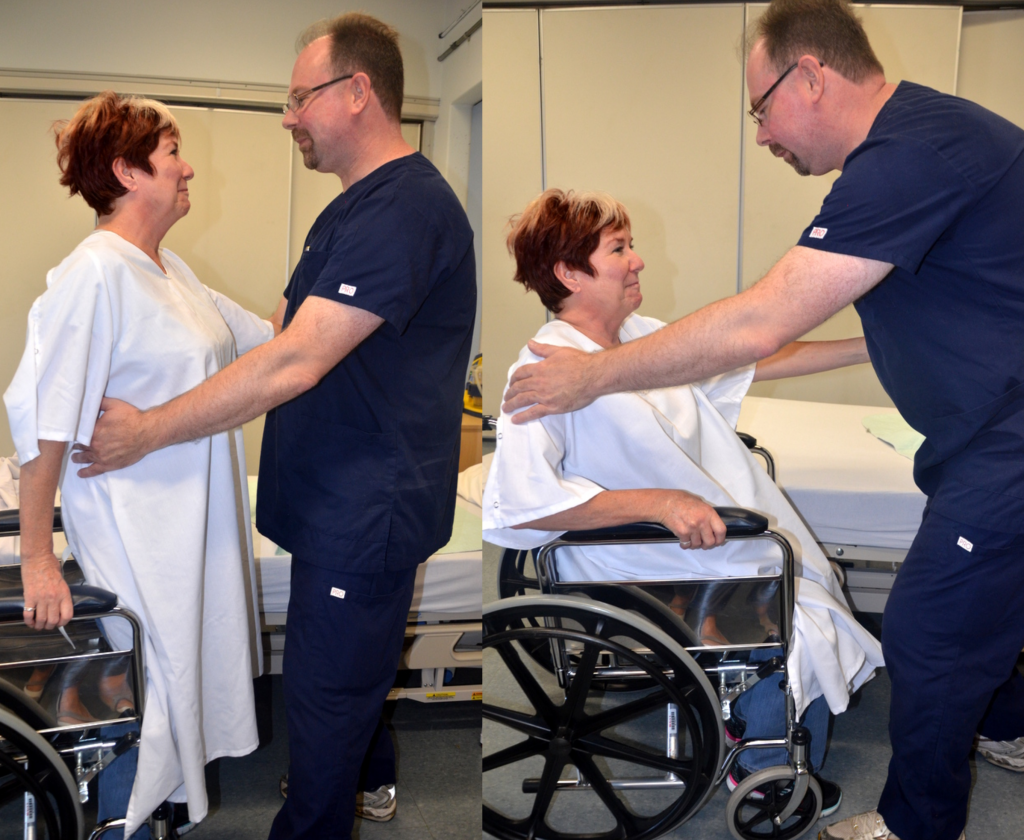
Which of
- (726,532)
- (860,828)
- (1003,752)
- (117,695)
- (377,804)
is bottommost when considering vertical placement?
(860,828)

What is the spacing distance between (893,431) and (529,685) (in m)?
0.97

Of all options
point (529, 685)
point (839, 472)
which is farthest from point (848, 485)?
point (529, 685)

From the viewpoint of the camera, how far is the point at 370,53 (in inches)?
34.9

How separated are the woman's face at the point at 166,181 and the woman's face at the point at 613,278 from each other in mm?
614

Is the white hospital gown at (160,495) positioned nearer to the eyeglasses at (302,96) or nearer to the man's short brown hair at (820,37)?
the eyeglasses at (302,96)

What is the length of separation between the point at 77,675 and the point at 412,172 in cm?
69

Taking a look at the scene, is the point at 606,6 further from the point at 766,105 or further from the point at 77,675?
the point at 77,675

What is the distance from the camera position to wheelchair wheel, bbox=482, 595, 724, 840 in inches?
42.8

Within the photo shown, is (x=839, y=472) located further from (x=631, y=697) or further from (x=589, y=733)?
(x=589, y=733)

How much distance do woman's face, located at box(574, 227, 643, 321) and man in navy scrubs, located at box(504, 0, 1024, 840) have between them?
0.25 metres

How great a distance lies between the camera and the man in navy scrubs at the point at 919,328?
990 mm

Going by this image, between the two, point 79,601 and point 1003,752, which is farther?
point 1003,752

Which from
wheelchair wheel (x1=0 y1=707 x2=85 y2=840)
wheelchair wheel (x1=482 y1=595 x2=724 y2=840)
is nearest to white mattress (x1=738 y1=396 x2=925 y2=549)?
wheelchair wheel (x1=482 y1=595 x2=724 y2=840)

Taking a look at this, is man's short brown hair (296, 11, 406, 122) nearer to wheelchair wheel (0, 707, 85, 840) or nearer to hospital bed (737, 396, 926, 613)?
wheelchair wheel (0, 707, 85, 840)
